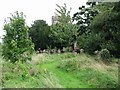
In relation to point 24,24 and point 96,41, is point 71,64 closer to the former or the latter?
point 96,41

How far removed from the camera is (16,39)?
7125mm

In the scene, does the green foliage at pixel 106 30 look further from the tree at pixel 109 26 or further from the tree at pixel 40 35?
the tree at pixel 40 35

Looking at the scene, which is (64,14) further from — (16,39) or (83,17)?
(16,39)

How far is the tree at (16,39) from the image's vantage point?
6.95 metres

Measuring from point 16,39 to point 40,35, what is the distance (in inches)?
514

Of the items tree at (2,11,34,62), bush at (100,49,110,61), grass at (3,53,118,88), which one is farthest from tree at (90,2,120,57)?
tree at (2,11,34,62)

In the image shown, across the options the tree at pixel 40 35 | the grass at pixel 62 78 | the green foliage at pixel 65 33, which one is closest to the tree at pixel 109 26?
the grass at pixel 62 78

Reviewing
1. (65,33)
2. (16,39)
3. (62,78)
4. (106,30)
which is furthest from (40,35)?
(62,78)

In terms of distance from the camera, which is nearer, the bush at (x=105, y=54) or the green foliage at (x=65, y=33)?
the bush at (x=105, y=54)

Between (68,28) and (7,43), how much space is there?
11.8 meters

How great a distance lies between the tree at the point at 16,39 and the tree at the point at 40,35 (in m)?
12.7

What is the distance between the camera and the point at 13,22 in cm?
714

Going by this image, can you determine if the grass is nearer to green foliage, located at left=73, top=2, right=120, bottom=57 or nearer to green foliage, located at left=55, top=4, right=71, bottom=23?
green foliage, located at left=73, top=2, right=120, bottom=57

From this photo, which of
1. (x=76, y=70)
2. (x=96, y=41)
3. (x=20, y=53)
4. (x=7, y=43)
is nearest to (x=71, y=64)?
(x=76, y=70)
